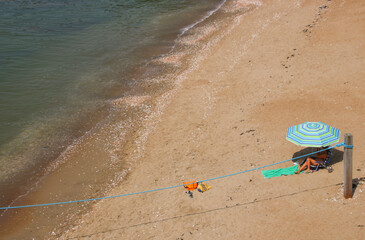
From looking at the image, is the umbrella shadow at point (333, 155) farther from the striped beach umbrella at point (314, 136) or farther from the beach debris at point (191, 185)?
the beach debris at point (191, 185)

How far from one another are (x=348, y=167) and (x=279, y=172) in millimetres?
2403

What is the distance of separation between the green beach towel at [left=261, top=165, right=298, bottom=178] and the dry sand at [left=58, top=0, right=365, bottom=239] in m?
0.25

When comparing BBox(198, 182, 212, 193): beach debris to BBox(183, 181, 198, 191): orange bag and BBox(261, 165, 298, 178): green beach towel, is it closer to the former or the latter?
BBox(183, 181, 198, 191): orange bag

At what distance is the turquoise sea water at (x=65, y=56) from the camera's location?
16.2 metres

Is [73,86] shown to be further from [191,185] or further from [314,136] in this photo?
[314,136]

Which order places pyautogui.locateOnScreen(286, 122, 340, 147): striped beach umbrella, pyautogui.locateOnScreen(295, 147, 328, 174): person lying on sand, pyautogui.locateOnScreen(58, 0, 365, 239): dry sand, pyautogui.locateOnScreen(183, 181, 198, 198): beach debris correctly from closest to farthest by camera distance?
pyautogui.locateOnScreen(58, 0, 365, 239): dry sand
pyautogui.locateOnScreen(286, 122, 340, 147): striped beach umbrella
pyautogui.locateOnScreen(295, 147, 328, 174): person lying on sand
pyautogui.locateOnScreen(183, 181, 198, 198): beach debris

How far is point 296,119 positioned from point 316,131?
3.06m

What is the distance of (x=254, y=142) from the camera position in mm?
12555

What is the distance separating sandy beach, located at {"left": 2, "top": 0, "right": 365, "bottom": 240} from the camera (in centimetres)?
935

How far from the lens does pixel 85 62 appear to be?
22688 millimetres

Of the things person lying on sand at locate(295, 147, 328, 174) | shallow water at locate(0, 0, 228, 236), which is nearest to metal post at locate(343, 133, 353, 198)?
person lying on sand at locate(295, 147, 328, 174)

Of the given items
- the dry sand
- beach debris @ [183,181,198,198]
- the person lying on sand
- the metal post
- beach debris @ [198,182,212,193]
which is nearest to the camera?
the metal post

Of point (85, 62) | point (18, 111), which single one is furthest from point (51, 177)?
point (85, 62)

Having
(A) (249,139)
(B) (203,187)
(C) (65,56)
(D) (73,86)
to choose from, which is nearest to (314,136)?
(A) (249,139)
